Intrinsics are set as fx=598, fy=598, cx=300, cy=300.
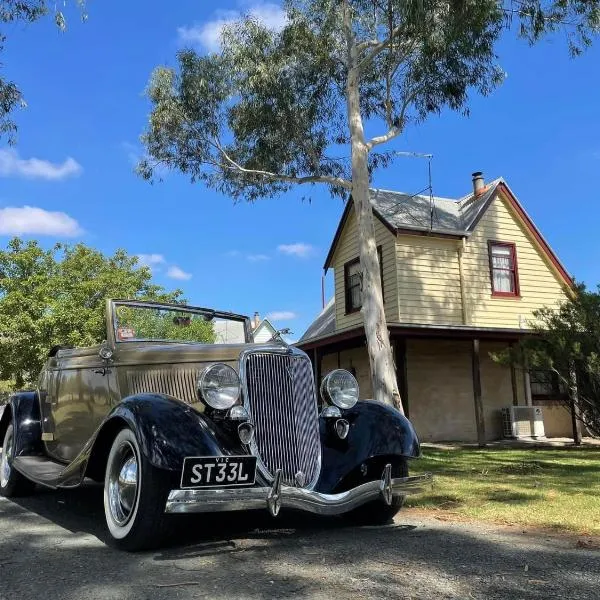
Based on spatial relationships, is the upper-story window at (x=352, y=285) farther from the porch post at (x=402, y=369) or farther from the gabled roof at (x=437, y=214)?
the porch post at (x=402, y=369)

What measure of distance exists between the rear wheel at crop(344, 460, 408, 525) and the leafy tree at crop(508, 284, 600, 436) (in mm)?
7040

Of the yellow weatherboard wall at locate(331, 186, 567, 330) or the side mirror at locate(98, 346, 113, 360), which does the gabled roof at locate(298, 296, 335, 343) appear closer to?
the yellow weatherboard wall at locate(331, 186, 567, 330)

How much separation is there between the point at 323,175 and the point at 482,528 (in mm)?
10554

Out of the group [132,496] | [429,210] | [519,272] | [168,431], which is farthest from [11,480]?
[519,272]

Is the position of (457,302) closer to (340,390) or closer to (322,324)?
(322,324)

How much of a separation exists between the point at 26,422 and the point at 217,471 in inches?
151

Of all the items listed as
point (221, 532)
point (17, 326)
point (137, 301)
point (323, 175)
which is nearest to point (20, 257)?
point (17, 326)

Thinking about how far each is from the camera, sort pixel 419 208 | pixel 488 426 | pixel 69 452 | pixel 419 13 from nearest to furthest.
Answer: pixel 69 452
pixel 419 13
pixel 488 426
pixel 419 208

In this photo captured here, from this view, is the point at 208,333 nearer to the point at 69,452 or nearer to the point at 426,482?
the point at 69,452

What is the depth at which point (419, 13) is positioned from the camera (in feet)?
33.0

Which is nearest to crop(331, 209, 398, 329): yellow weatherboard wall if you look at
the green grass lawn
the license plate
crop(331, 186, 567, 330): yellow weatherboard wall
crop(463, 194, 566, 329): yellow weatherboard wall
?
crop(331, 186, 567, 330): yellow weatherboard wall

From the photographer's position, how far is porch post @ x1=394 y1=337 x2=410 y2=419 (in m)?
14.2

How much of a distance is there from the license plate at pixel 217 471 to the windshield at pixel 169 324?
1948mm

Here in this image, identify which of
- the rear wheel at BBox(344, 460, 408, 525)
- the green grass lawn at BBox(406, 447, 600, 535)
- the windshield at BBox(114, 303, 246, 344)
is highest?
the windshield at BBox(114, 303, 246, 344)
